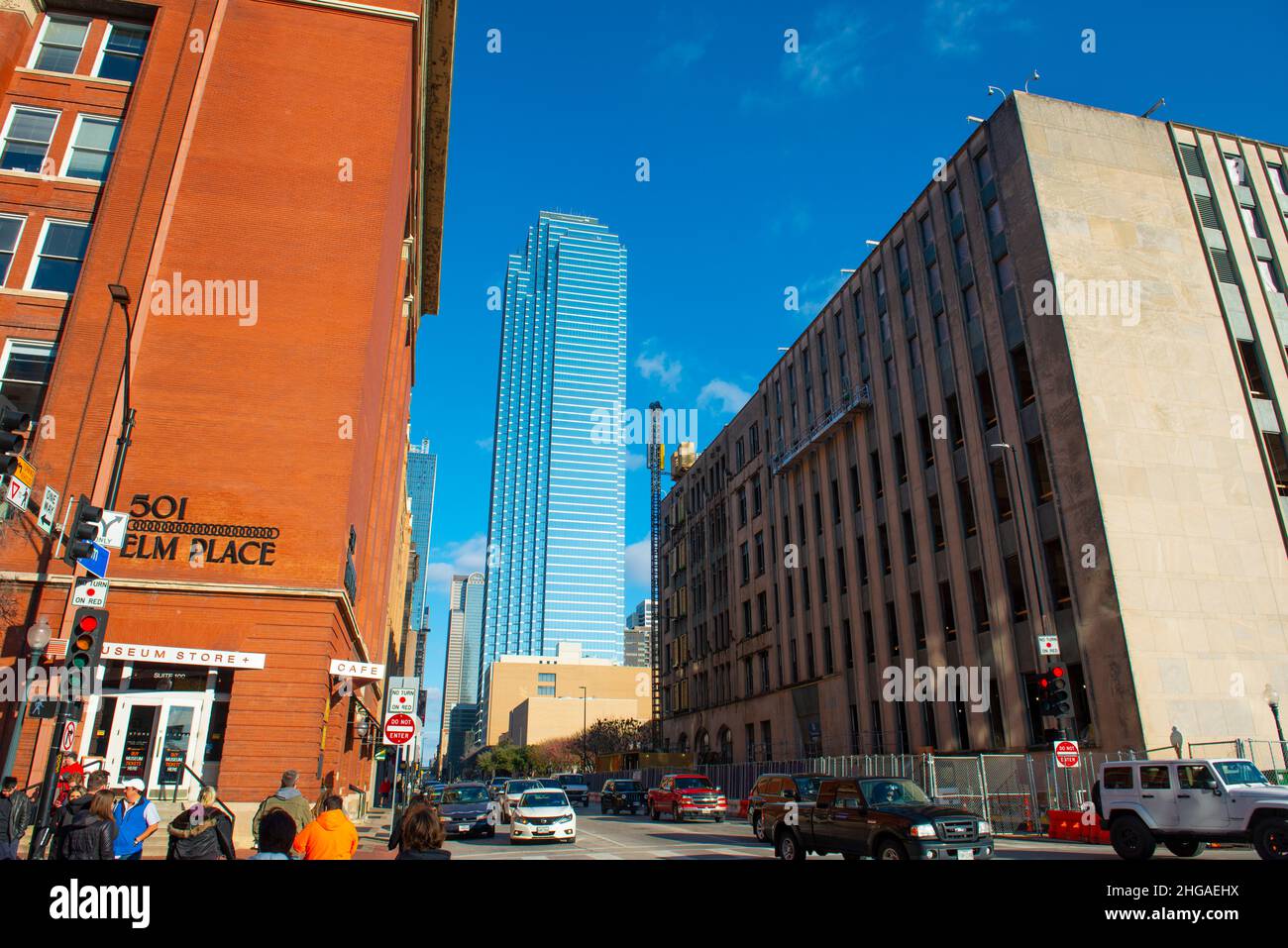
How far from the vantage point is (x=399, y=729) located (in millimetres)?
16734

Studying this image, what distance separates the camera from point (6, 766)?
A: 58.2ft

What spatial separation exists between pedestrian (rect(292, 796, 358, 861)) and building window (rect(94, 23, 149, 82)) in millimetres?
30741

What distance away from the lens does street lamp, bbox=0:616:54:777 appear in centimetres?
1575

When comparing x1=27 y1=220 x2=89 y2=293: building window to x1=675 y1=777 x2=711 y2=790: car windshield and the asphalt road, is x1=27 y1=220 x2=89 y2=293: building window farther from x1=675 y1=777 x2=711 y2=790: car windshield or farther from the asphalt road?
x1=675 y1=777 x2=711 y2=790: car windshield

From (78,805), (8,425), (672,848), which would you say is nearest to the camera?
(78,805)

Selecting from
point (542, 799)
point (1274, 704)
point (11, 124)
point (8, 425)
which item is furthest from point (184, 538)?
point (1274, 704)

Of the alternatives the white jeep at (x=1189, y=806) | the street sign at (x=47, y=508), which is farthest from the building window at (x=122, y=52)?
the white jeep at (x=1189, y=806)

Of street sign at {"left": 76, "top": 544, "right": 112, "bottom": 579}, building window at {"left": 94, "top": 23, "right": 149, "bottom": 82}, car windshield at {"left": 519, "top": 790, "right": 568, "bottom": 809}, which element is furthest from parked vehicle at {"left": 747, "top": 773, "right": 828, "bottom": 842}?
building window at {"left": 94, "top": 23, "right": 149, "bottom": 82}

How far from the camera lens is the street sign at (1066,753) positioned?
67.8 feet

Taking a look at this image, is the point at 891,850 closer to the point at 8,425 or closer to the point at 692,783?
the point at 8,425

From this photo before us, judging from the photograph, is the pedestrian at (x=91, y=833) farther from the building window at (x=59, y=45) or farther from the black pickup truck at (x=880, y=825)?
the building window at (x=59, y=45)

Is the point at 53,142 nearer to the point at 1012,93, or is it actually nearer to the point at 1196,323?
the point at 1012,93

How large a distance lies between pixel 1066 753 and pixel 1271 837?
24.0 feet

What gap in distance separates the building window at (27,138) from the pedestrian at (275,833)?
92.5 feet
